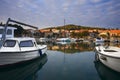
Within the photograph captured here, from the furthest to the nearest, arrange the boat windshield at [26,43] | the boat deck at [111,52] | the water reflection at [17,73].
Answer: the boat windshield at [26,43] < the boat deck at [111,52] < the water reflection at [17,73]

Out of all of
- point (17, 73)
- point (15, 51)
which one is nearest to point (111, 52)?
point (17, 73)

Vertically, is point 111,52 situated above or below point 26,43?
below

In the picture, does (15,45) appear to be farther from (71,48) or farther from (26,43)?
(71,48)

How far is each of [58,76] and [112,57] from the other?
392 centimetres

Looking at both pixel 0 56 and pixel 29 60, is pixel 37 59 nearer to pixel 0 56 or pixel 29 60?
pixel 29 60

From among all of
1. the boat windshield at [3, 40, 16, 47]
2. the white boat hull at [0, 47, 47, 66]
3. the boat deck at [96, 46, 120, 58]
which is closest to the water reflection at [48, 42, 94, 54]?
the boat deck at [96, 46, 120, 58]

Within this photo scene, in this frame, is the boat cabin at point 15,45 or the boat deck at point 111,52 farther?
the boat cabin at point 15,45

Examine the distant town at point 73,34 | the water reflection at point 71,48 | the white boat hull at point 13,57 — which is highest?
the distant town at point 73,34

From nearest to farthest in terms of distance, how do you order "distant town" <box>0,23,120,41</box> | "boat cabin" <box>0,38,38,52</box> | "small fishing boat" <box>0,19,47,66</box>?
1. "small fishing boat" <box>0,19,47,66</box>
2. "boat cabin" <box>0,38,38,52</box>
3. "distant town" <box>0,23,120,41</box>

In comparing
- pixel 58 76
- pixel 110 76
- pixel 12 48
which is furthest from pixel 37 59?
pixel 110 76

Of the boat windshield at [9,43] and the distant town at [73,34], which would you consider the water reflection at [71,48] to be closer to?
the boat windshield at [9,43]

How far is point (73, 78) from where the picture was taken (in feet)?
39.5

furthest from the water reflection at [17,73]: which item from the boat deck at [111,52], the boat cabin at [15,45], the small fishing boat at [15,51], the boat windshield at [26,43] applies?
the boat deck at [111,52]

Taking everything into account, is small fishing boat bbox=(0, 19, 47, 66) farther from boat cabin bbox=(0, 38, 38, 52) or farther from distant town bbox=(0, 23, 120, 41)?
distant town bbox=(0, 23, 120, 41)
